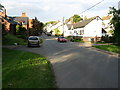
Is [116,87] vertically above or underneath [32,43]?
A: underneath

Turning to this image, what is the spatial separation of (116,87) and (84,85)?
4.29 ft

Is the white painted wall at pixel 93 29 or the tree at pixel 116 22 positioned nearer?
the tree at pixel 116 22

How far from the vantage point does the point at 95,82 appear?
637cm

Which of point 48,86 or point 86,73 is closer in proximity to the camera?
point 48,86

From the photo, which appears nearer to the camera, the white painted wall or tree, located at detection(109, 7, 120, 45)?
tree, located at detection(109, 7, 120, 45)

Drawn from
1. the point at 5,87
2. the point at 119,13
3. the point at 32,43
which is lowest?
the point at 5,87

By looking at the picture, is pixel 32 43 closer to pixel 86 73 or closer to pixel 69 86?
pixel 86 73

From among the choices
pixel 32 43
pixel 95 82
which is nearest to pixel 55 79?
pixel 95 82

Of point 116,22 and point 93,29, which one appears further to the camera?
point 93,29

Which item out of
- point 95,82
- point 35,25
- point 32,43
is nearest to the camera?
point 95,82

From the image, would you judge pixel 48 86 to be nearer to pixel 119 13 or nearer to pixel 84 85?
pixel 84 85

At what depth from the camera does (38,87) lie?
18.6ft

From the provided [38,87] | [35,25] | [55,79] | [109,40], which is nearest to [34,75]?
[55,79]

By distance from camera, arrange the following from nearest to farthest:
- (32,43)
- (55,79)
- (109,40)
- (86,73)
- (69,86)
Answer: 1. (69,86)
2. (55,79)
3. (86,73)
4. (32,43)
5. (109,40)
